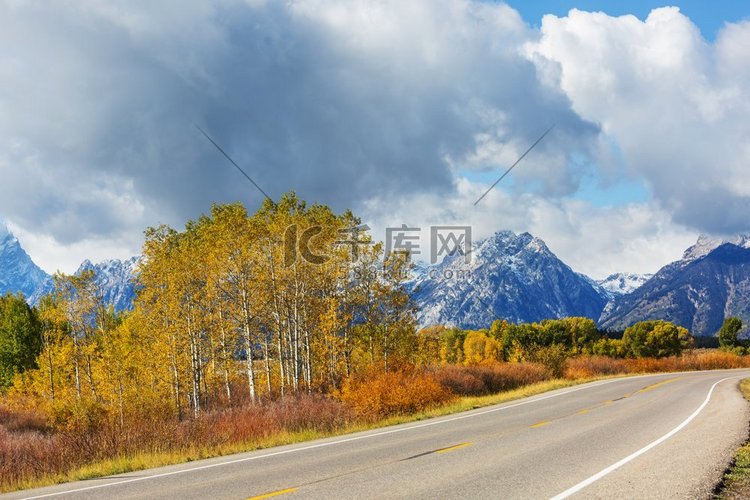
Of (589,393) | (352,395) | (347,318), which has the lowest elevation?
(589,393)

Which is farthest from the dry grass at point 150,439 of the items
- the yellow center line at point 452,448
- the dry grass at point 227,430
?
the yellow center line at point 452,448

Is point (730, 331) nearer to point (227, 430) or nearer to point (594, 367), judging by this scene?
point (594, 367)

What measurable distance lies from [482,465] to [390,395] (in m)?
14.1

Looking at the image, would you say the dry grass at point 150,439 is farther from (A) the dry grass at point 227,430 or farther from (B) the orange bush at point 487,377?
(B) the orange bush at point 487,377

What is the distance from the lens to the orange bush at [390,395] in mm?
23969

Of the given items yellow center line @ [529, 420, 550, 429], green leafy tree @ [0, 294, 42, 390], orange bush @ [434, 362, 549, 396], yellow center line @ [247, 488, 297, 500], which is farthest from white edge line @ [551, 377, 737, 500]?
green leafy tree @ [0, 294, 42, 390]

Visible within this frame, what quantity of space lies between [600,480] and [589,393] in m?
23.5

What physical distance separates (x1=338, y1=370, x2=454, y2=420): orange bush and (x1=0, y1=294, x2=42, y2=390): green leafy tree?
50.6 m

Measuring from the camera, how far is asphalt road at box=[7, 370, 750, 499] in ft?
29.9

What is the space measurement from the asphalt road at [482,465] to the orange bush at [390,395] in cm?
491

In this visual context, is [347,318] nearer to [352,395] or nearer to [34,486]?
[352,395]

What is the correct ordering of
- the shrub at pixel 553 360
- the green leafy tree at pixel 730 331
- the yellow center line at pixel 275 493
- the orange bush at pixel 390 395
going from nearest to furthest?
the yellow center line at pixel 275 493 < the orange bush at pixel 390 395 < the shrub at pixel 553 360 < the green leafy tree at pixel 730 331

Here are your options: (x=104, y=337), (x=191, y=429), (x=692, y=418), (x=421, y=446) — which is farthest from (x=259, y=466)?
(x=104, y=337)

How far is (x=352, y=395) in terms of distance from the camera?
970 inches
